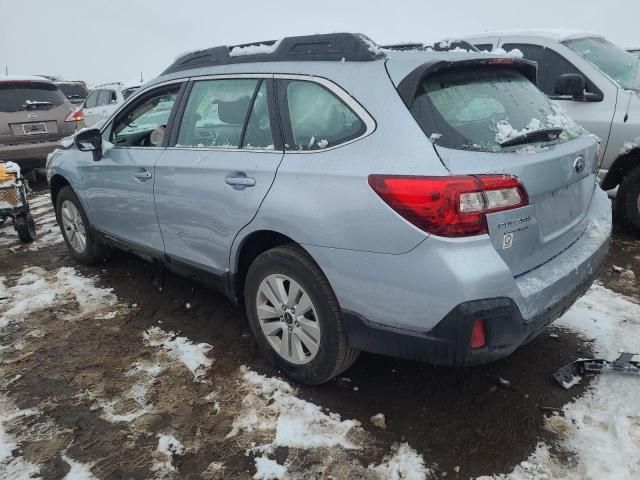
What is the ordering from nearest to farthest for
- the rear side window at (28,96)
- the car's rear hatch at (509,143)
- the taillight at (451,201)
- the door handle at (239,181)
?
1. the taillight at (451,201)
2. the car's rear hatch at (509,143)
3. the door handle at (239,181)
4. the rear side window at (28,96)

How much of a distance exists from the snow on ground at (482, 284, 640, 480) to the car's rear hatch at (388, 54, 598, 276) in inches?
31.4

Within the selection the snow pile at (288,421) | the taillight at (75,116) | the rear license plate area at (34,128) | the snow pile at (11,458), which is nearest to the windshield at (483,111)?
the snow pile at (288,421)

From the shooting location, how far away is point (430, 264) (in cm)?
205

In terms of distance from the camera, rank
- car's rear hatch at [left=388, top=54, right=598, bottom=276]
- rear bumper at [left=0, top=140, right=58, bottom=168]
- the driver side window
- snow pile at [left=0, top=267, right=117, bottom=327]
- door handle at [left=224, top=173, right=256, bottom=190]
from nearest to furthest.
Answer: car's rear hatch at [left=388, top=54, right=598, bottom=276]
door handle at [left=224, top=173, right=256, bottom=190]
the driver side window
snow pile at [left=0, top=267, right=117, bottom=327]
rear bumper at [left=0, top=140, right=58, bottom=168]

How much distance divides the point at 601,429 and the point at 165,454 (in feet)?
6.71

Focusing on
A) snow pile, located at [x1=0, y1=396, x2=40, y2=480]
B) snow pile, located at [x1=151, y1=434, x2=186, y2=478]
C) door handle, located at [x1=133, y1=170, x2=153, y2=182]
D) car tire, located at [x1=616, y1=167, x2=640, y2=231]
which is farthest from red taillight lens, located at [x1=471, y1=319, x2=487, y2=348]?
car tire, located at [x1=616, y1=167, x2=640, y2=231]

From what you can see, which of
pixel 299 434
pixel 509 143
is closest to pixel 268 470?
pixel 299 434

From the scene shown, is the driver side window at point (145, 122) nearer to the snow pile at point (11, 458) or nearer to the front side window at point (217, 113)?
the front side window at point (217, 113)

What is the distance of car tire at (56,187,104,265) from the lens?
453cm

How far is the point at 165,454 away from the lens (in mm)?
2365

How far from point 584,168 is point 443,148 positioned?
96 cm

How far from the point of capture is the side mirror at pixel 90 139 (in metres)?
Result: 3.91

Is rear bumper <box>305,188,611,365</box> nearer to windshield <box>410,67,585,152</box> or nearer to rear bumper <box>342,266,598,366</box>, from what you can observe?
rear bumper <box>342,266,598,366</box>

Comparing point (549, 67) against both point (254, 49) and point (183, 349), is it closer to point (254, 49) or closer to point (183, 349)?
A: point (254, 49)
